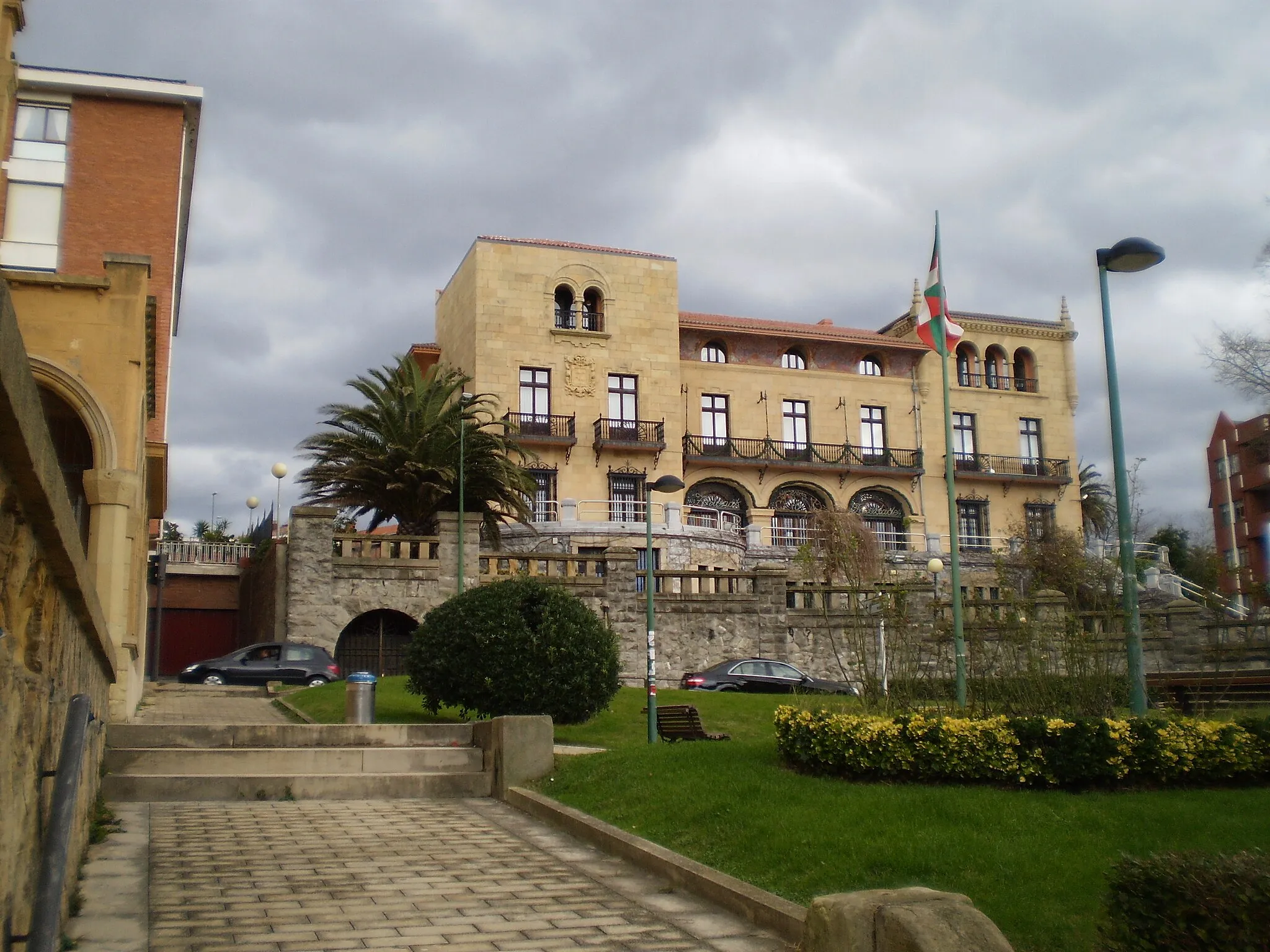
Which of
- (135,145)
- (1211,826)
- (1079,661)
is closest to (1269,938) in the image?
(1211,826)

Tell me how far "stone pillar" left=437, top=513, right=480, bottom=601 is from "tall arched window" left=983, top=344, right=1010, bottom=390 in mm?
32096

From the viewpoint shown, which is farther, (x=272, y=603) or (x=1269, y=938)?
(x=272, y=603)

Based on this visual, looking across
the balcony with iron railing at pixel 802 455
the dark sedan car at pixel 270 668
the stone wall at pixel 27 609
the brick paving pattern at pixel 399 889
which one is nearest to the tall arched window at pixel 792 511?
the balcony with iron railing at pixel 802 455

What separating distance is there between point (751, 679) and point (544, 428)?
2098 centimetres

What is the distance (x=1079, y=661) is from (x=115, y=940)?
959 cm

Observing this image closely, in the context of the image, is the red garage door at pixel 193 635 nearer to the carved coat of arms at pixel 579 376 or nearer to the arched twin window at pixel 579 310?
the carved coat of arms at pixel 579 376

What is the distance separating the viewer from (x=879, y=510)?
50.7 metres

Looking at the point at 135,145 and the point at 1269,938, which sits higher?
the point at 135,145

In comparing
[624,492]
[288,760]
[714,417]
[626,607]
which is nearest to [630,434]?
[624,492]

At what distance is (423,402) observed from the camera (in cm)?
3178

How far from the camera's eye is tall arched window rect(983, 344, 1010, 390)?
5378 cm

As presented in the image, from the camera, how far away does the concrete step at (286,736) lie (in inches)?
516

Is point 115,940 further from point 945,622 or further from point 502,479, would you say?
point 502,479

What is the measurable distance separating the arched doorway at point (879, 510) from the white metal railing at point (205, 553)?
24.8 metres
